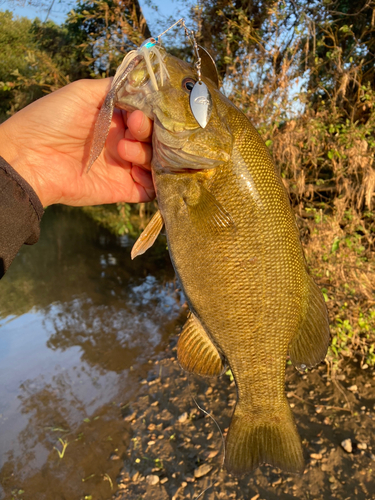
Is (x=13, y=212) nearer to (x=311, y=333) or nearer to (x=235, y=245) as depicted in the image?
(x=235, y=245)

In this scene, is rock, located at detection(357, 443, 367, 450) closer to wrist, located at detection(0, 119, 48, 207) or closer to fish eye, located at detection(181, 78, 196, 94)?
fish eye, located at detection(181, 78, 196, 94)

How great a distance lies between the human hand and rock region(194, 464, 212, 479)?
266cm

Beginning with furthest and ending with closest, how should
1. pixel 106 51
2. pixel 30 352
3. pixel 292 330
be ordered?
pixel 106 51 < pixel 30 352 < pixel 292 330

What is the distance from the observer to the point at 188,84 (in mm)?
1563

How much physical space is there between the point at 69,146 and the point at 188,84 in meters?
0.98

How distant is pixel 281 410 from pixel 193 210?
1136 mm

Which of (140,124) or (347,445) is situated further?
(347,445)

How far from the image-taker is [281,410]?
5.65ft

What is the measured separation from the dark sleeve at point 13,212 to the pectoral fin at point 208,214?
2.96 ft

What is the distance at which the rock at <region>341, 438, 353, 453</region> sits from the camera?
3154 millimetres

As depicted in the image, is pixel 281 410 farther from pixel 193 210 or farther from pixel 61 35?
pixel 61 35

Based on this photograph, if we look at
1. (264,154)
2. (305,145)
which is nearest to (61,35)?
(305,145)

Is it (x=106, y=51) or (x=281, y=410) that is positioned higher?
(x=106, y=51)

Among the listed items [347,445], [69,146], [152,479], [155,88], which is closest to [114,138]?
[69,146]
